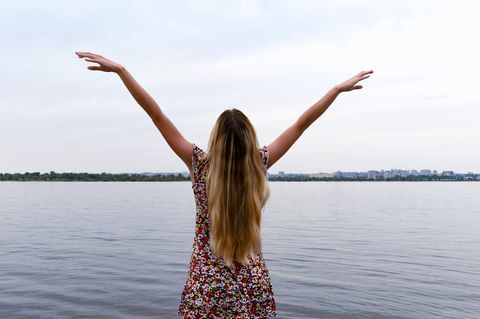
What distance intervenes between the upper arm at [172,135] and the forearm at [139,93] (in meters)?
0.03

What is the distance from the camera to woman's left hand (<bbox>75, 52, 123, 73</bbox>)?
3.19 metres

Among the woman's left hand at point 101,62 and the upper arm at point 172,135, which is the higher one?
the woman's left hand at point 101,62

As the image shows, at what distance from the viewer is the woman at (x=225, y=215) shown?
3.10 metres

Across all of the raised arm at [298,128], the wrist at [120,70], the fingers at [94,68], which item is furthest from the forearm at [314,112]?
the fingers at [94,68]

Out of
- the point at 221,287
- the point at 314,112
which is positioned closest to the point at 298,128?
the point at 314,112

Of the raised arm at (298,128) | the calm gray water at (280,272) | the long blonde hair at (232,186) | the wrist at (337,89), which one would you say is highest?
the wrist at (337,89)

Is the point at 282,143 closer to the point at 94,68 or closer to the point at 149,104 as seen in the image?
the point at 149,104

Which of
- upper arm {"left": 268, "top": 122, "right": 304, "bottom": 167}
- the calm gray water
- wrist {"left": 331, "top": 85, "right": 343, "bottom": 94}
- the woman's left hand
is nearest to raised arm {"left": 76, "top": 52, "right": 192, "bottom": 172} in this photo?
the woman's left hand

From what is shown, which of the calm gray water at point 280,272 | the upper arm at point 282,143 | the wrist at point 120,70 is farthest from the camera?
the calm gray water at point 280,272

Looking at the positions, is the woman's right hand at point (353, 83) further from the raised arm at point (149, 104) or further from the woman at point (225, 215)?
the raised arm at point (149, 104)

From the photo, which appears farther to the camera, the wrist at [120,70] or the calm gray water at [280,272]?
the calm gray water at [280,272]

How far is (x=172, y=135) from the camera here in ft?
10.7

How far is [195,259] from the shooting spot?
322 centimetres

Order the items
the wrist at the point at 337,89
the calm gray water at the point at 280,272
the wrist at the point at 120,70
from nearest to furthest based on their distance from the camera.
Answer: the wrist at the point at 120,70, the wrist at the point at 337,89, the calm gray water at the point at 280,272
